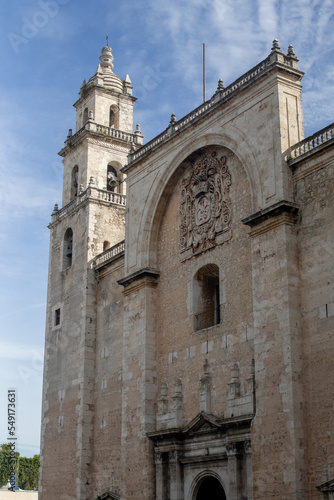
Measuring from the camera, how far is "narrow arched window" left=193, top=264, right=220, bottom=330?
22703 mm

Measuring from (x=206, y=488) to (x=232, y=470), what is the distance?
2.53 m

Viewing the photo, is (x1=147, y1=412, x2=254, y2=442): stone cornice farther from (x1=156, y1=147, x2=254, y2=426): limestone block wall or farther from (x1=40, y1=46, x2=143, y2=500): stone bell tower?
(x1=40, y1=46, x2=143, y2=500): stone bell tower

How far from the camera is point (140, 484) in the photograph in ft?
74.6

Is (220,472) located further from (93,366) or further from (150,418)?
(93,366)

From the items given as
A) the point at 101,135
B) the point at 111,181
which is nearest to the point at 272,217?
the point at 111,181

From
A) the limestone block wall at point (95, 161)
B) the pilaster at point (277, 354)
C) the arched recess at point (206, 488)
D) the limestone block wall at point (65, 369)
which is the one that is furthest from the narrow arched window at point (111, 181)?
the arched recess at point (206, 488)

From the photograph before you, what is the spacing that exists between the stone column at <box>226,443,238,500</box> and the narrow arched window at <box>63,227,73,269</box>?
559 inches

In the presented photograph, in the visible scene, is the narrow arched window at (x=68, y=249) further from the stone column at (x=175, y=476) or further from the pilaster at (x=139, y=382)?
the stone column at (x=175, y=476)

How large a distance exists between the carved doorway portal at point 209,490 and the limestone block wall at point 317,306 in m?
4.91

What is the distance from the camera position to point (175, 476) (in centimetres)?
2183

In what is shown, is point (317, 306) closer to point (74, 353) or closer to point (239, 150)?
point (239, 150)

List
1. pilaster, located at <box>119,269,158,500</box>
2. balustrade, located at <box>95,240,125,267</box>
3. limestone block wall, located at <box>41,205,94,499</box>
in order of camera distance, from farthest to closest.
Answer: balustrade, located at <box>95,240,125,267</box> → limestone block wall, located at <box>41,205,94,499</box> → pilaster, located at <box>119,269,158,500</box>

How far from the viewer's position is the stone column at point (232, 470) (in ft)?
63.0

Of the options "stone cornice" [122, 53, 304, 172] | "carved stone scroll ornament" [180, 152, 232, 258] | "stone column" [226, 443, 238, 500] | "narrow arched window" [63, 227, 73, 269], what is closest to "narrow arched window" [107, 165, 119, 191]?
"narrow arched window" [63, 227, 73, 269]
